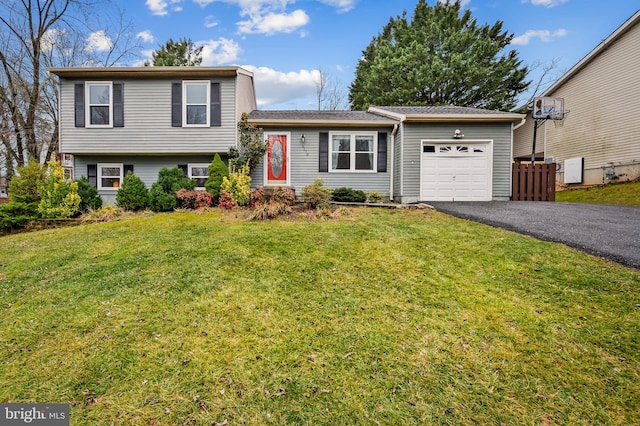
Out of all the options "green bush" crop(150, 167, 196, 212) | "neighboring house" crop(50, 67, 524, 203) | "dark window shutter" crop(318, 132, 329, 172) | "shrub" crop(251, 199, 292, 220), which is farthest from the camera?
"dark window shutter" crop(318, 132, 329, 172)

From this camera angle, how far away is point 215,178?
9469 millimetres

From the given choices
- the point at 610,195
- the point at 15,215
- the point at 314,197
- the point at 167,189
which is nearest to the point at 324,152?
the point at 314,197

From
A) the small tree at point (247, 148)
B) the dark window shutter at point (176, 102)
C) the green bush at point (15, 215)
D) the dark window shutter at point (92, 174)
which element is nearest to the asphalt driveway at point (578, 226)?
the small tree at point (247, 148)

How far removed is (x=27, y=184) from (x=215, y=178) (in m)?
5.27

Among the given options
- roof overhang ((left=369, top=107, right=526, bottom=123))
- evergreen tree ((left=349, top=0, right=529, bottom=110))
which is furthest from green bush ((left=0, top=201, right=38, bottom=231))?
evergreen tree ((left=349, top=0, right=529, bottom=110))

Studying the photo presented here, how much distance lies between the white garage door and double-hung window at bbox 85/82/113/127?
1125 centimetres

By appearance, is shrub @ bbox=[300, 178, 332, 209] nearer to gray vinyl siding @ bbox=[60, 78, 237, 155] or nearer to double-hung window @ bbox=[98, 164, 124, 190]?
gray vinyl siding @ bbox=[60, 78, 237, 155]

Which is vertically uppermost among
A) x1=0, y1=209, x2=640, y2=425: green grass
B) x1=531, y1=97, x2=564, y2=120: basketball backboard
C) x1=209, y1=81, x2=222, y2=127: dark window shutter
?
x1=531, y1=97, x2=564, y2=120: basketball backboard

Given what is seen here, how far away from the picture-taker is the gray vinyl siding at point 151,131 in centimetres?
1034

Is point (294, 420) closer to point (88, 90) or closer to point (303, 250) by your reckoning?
point (303, 250)

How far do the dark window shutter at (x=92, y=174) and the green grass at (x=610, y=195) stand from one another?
61.8 ft

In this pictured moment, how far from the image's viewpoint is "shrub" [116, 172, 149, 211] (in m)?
8.98

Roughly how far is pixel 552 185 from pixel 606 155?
21.2ft

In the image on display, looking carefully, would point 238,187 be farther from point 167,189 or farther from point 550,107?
point 550,107
